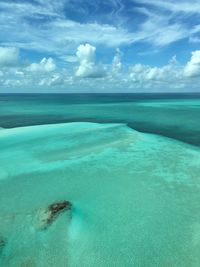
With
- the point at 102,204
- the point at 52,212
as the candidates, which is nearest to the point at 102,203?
the point at 102,204

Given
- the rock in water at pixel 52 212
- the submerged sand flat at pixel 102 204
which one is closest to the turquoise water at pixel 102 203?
the submerged sand flat at pixel 102 204

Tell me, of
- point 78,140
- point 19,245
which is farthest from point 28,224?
point 78,140

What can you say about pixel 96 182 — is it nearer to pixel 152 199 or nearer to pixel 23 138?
pixel 152 199

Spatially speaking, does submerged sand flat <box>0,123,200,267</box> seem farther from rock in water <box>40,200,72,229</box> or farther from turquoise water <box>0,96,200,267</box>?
rock in water <box>40,200,72,229</box>

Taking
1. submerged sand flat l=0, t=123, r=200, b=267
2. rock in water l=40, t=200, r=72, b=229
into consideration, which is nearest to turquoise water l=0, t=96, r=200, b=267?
submerged sand flat l=0, t=123, r=200, b=267

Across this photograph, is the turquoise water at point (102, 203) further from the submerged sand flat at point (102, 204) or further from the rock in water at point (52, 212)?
the rock in water at point (52, 212)

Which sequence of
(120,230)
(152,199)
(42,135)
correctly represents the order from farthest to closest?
1. (42,135)
2. (152,199)
3. (120,230)

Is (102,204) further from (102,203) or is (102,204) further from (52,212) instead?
(52,212)

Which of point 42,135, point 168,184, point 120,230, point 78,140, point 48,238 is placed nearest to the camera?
point 48,238
